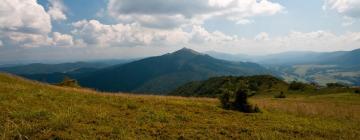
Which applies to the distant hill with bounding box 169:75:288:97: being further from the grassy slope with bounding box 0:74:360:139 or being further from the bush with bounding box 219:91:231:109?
the grassy slope with bounding box 0:74:360:139

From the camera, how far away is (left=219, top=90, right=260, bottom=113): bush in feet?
82.4

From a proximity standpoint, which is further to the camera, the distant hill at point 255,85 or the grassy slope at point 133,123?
the distant hill at point 255,85

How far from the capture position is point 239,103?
1032 inches

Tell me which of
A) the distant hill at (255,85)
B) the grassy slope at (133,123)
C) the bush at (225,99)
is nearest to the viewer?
the grassy slope at (133,123)

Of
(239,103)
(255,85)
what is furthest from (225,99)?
(255,85)

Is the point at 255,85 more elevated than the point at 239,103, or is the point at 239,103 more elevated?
the point at 239,103

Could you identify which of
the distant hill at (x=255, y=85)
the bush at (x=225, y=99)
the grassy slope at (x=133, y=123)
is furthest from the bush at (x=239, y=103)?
the grassy slope at (x=133, y=123)

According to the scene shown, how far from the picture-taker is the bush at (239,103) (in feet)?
82.4

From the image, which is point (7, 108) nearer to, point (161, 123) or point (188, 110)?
point (161, 123)

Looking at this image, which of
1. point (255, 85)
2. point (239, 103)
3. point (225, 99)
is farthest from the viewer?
point (255, 85)

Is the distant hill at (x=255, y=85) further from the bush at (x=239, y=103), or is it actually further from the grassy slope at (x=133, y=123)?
the grassy slope at (x=133, y=123)

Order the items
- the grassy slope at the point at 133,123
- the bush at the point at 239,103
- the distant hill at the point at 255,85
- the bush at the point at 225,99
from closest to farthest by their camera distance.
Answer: the grassy slope at the point at 133,123, the bush at the point at 239,103, the bush at the point at 225,99, the distant hill at the point at 255,85

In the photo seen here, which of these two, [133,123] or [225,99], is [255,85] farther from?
[133,123]

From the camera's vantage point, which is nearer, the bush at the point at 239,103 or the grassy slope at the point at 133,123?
the grassy slope at the point at 133,123
